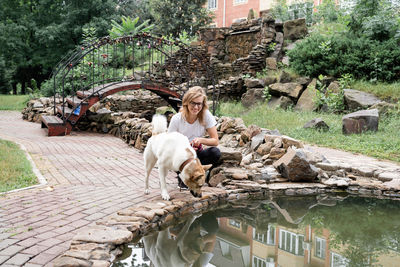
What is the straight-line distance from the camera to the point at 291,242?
345cm

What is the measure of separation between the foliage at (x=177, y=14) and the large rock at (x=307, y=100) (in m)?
12.9

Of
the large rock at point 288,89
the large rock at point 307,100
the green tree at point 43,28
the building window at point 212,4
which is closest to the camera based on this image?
the large rock at point 307,100

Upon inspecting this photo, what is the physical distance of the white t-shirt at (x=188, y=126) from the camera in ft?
14.2

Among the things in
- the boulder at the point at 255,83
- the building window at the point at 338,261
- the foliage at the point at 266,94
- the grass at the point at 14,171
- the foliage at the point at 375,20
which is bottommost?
the building window at the point at 338,261

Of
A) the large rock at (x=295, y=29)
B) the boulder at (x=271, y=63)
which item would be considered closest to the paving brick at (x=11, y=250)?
the boulder at (x=271, y=63)

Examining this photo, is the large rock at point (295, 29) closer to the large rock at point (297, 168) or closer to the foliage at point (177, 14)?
the foliage at point (177, 14)

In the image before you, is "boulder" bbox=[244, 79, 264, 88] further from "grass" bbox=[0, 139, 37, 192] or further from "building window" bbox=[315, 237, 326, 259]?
"building window" bbox=[315, 237, 326, 259]

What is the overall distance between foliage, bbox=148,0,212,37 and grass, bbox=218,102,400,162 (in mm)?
12690

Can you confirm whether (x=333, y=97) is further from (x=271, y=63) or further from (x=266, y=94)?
(x=271, y=63)

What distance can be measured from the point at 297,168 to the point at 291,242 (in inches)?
80.0

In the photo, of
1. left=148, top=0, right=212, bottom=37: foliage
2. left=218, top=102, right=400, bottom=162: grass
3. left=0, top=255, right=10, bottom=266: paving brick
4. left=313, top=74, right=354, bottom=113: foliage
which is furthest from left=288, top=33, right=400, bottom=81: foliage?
left=0, top=255, right=10, bottom=266: paving brick

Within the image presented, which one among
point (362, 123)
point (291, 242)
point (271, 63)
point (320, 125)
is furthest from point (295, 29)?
point (291, 242)

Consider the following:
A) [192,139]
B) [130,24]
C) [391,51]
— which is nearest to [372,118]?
[391,51]

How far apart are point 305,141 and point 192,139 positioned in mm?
4570
